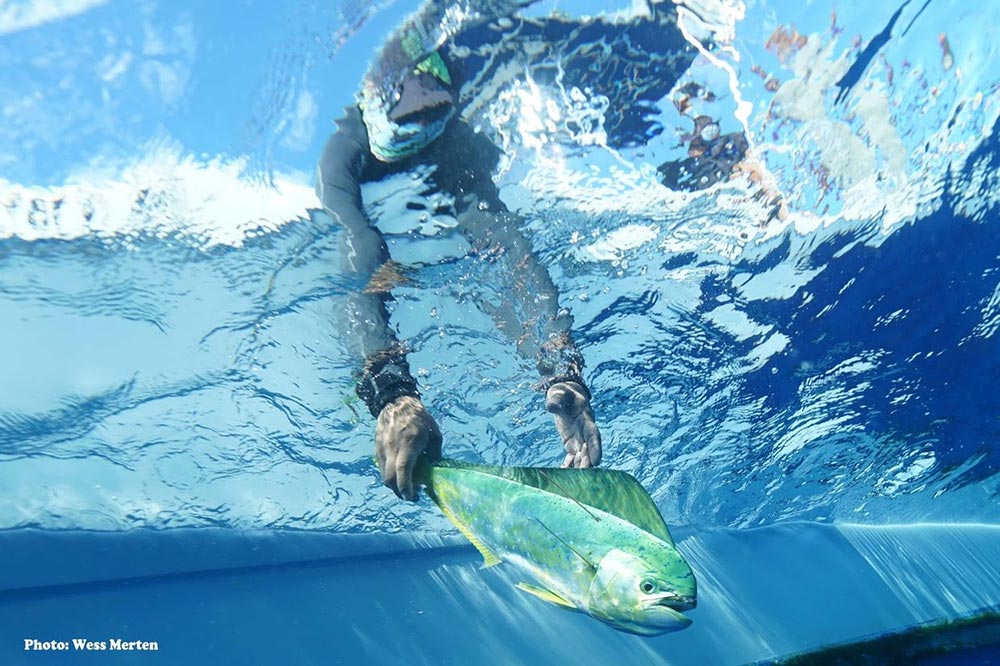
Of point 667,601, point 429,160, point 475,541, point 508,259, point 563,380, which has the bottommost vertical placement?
point 667,601

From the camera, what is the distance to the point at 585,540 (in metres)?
1.77

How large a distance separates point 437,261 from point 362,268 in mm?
979

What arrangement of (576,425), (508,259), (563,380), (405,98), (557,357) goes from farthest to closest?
(557,357) → (508,259) → (405,98) → (563,380) → (576,425)

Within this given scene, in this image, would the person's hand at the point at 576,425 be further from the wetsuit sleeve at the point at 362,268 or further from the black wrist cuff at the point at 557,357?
the black wrist cuff at the point at 557,357

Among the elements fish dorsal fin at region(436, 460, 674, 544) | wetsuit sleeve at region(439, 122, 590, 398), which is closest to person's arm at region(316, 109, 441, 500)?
wetsuit sleeve at region(439, 122, 590, 398)

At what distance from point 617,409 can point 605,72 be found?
24.9 feet

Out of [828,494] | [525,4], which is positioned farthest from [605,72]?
[828,494]

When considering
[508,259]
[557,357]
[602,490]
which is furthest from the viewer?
[557,357]

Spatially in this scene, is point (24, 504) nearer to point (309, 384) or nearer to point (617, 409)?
point (309, 384)

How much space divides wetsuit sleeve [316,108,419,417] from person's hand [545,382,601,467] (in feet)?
3.88

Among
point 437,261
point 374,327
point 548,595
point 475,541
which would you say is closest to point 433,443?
point 475,541

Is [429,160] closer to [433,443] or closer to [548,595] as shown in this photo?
[433,443]

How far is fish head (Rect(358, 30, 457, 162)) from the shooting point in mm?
4832

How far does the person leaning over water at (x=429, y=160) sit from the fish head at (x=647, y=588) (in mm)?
1561
